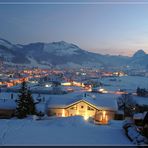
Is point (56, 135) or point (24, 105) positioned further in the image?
point (24, 105)

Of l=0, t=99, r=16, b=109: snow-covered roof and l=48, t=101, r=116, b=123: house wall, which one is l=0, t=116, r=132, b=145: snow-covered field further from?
l=0, t=99, r=16, b=109: snow-covered roof

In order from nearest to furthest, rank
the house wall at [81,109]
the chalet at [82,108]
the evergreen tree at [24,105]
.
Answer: the evergreen tree at [24,105]
the chalet at [82,108]
the house wall at [81,109]

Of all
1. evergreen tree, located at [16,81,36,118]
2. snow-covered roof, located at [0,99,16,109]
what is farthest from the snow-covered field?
snow-covered roof, located at [0,99,16,109]

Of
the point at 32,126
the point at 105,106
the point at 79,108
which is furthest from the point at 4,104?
the point at 32,126

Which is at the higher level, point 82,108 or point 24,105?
point 24,105

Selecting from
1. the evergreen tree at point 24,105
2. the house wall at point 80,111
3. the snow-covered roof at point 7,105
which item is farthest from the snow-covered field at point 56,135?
the snow-covered roof at point 7,105

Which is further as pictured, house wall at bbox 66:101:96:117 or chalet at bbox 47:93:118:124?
house wall at bbox 66:101:96:117

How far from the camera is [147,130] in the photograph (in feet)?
42.7

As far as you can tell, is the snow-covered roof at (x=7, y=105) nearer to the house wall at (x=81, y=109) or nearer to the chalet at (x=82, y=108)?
the chalet at (x=82, y=108)

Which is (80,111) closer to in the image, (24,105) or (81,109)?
(81,109)

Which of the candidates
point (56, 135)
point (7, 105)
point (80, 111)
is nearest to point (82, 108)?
point (80, 111)

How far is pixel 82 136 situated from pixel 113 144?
202 cm

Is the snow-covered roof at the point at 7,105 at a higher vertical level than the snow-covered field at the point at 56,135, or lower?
lower

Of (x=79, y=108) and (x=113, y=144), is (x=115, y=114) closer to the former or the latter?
(x=79, y=108)
